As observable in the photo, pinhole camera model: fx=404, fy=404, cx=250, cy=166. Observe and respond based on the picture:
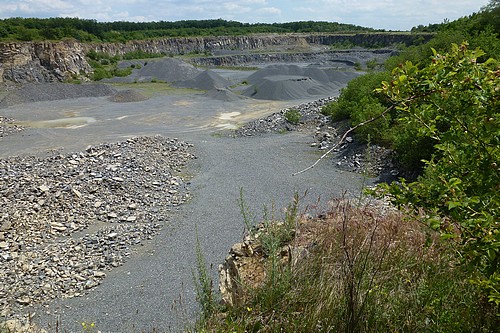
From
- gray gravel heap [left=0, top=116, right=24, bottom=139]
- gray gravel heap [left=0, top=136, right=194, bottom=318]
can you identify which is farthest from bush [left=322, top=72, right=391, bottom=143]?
gray gravel heap [left=0, top=116, right=24, bottom=139]

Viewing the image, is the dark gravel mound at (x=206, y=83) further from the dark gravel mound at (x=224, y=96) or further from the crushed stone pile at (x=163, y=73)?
the crushed stone pile at (x=163, y=73)

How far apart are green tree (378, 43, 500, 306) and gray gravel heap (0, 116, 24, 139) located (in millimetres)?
24503

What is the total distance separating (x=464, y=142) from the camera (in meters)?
2.60

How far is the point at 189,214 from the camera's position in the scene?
12500mm

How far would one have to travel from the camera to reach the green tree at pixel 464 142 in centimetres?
228

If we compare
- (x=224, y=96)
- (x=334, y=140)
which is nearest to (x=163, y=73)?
(x=224, y=96)

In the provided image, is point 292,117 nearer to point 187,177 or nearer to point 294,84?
point 187,177

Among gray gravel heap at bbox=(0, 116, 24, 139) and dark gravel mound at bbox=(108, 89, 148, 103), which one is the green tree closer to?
gray gravel heap at bbox=(0, 116, 24, 139)

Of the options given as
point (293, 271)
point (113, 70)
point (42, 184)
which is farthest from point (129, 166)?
point (113, 70)

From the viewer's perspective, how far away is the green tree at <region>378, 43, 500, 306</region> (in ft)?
7.49

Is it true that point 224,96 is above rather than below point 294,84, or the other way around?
below

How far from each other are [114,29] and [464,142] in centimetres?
10407

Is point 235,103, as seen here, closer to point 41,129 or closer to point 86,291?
point 41,129

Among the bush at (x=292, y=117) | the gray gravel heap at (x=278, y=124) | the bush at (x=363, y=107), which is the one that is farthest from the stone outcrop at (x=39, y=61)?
the bush at (x=363, y=107)
